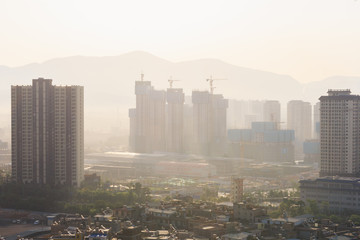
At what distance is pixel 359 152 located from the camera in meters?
32.4

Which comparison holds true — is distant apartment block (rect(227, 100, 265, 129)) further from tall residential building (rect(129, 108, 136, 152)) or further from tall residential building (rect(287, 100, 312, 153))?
Answer: tall residential building (rect(129, 108, 136, 152))

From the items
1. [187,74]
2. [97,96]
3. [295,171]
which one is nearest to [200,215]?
[295,171]

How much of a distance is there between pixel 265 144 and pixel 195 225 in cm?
3771

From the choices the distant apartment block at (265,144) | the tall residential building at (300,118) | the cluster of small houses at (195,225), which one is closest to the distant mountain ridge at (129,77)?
the tall residential building at (300,118)

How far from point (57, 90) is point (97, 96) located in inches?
3888

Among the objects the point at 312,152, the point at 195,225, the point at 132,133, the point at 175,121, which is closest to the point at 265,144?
the point at 312,152

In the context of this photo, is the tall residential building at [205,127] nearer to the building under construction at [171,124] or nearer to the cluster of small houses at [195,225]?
the building under construction at [171,124]

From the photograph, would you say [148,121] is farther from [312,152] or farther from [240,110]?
[240,110]

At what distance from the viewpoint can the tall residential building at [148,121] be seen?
56125 mm

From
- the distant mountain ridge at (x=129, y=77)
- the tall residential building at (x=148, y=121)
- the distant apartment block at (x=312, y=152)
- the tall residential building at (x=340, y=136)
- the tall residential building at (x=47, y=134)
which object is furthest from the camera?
the distant mountain ridge at (x=129, y=77)

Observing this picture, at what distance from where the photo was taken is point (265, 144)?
53500mm

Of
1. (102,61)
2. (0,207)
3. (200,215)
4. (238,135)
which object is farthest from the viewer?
(102,61)

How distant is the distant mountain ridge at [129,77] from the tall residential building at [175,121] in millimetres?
62386

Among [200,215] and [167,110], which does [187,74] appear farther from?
[200,215]
